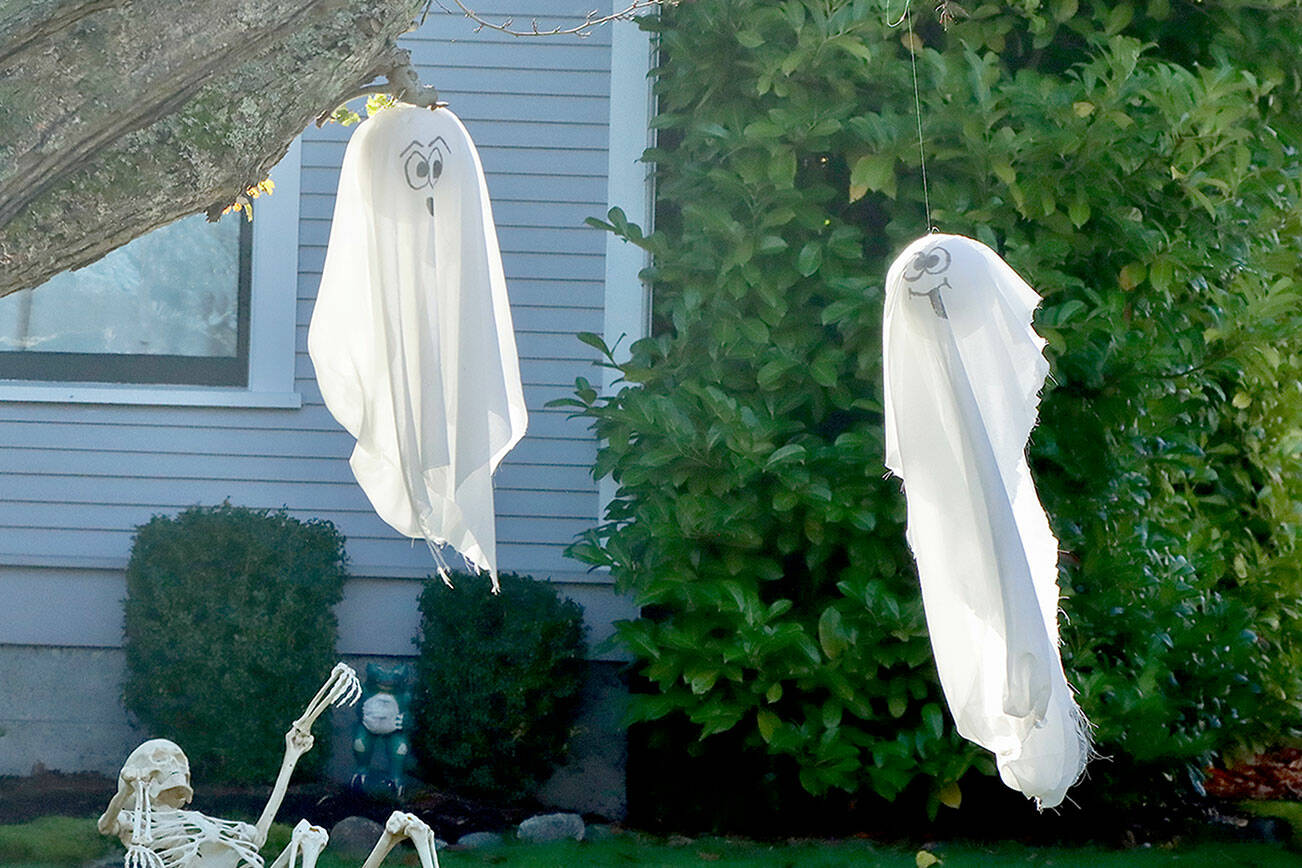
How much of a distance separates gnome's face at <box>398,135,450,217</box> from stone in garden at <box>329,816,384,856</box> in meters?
2.80

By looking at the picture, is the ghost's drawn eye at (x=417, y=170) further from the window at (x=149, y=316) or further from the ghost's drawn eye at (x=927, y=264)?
the window at (x=149, y=316)

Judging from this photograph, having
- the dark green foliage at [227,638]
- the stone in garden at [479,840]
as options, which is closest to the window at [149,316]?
the dark green foliage at [227,638]

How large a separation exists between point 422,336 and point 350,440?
3.03m

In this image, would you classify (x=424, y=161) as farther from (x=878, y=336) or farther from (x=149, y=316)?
(x=149, y=316)

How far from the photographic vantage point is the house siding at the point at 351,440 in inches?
220

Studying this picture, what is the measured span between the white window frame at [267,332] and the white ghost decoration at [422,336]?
2.92 meters

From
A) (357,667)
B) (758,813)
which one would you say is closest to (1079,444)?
(758,813)

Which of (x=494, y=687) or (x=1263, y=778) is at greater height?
(x=494, y=687)

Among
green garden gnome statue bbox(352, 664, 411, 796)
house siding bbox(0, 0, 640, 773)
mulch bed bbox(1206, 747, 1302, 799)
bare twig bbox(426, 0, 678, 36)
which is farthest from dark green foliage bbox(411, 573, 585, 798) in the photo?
mulch bed bbox(1206, 747, 1302, 799)

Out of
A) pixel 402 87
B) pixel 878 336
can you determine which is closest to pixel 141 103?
pixel 402 87

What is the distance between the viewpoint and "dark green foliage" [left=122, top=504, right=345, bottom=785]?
5.06 meters

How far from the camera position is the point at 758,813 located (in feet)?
15.9

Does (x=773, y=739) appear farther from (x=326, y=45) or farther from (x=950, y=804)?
(x=326, y=45)

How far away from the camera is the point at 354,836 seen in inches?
183
